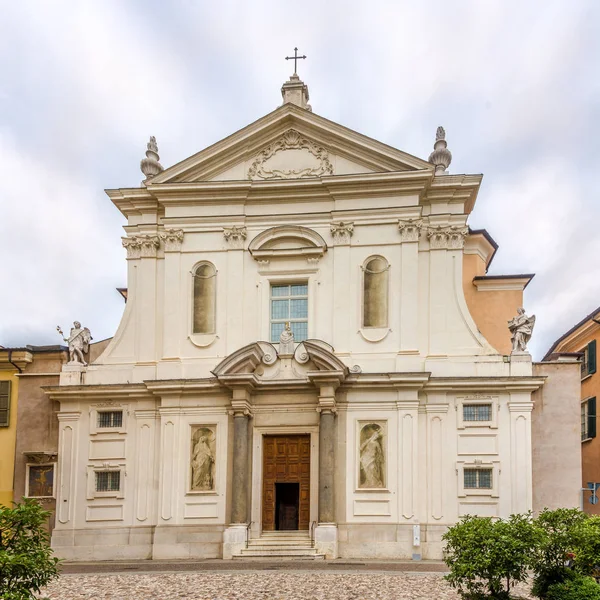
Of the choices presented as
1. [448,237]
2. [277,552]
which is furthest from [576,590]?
[448,237]

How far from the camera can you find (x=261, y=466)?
26.0 meters

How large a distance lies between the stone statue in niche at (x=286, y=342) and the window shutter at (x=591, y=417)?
11.7 m

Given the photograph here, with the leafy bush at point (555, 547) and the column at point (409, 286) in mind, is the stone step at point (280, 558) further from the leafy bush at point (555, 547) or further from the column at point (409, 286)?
the leafy bush at point (555, 547)

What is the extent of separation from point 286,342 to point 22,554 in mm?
14857

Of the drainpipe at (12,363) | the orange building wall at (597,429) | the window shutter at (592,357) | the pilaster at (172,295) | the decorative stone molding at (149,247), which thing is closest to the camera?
the pilaster at (172,295)

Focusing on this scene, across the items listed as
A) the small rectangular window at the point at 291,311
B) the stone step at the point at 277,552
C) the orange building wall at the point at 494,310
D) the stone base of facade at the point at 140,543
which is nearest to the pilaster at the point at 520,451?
the orange building wall at the point at 494,310

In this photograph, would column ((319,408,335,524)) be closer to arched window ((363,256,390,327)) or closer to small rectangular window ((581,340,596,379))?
arched window ((363,256,390,327))

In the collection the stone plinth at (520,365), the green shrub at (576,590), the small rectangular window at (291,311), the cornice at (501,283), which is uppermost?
the cornice at (501,283)

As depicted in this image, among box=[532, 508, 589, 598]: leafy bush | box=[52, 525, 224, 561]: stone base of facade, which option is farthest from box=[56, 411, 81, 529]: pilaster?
box=[532, 508, 589, 598]: leafy bush

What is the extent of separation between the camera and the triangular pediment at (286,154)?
26938mm

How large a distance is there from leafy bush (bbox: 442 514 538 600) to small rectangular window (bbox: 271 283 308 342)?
12.3 metres

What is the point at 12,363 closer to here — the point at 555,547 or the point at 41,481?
the point at 41,481

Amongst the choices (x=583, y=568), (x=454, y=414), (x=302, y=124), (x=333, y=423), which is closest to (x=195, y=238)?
(x=302, y=124)

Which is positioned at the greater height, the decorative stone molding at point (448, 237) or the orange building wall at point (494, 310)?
the decorative stone molding at point (448, 237)
